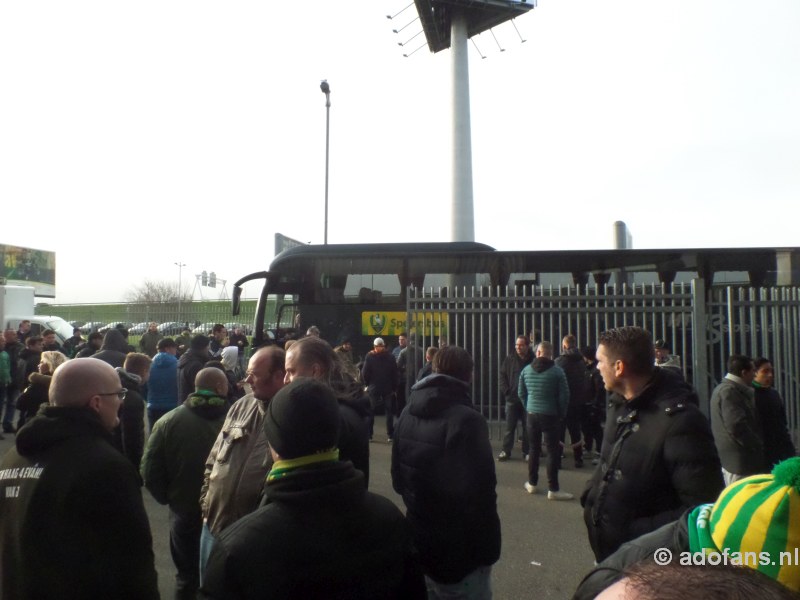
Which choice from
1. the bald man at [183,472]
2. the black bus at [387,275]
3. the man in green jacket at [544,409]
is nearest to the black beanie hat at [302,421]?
the bald man at [183,472]

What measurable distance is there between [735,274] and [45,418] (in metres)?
12.9

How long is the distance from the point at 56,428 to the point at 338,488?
1.32m

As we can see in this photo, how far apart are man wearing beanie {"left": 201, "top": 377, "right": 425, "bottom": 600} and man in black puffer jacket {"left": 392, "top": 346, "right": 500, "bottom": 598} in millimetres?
1176

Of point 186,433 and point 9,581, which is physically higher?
point 186,433

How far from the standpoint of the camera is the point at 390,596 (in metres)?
1.82

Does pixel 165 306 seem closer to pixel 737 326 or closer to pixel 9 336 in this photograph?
pixel 9 336

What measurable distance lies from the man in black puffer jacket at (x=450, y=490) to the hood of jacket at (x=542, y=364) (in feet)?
15.2

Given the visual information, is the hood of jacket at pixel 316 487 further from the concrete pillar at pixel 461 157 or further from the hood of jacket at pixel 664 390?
the concrete pillar at pixel 461 157

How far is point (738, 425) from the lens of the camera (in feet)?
16.5

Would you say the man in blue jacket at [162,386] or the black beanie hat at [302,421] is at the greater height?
the black beanie hat at [302,421]

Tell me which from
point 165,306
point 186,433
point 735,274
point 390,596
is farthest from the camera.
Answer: point 165,306

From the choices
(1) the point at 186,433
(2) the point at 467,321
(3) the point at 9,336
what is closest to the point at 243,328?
(3) the point at 9,336

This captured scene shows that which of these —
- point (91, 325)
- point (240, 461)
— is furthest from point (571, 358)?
point (91, 325)

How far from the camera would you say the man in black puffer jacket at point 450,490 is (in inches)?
121
